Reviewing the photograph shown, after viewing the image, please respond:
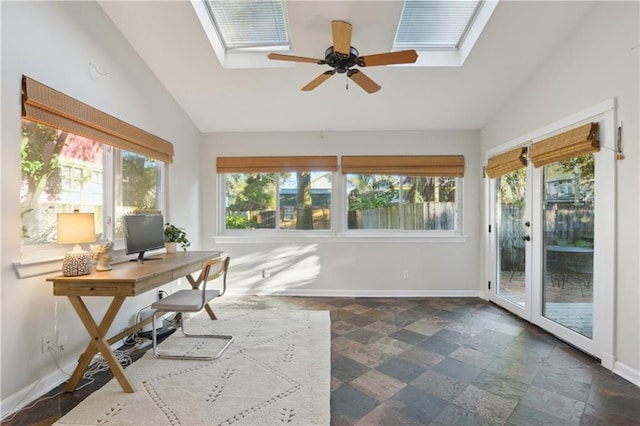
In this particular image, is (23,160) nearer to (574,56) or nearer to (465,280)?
(574,56)

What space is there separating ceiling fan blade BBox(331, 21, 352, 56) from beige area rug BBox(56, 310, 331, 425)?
2.37 m

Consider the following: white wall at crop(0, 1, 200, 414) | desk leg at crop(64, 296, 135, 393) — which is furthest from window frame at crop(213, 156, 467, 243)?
desk leg at crop(64, 296, 135, 393)

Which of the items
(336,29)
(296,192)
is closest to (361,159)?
(296,192)

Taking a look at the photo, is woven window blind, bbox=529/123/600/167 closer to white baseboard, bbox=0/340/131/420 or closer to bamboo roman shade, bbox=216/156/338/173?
bamboo roman shade, bbox=216/156/338/173

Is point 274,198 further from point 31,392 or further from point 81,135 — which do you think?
point 31,392

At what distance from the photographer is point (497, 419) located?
65.9 inches

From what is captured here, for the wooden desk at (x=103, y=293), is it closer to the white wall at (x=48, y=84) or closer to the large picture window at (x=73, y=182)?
the white wall at (x=48, y=84)

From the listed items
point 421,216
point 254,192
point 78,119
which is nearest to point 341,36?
point 78,119

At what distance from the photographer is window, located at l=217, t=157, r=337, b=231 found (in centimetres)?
421

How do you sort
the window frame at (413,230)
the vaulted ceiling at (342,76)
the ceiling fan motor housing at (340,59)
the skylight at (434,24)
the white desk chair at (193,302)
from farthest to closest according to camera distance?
1. the window frame at (413,230)
2. the skylight at (434,24)
3. the vaulted ceiling at (342,76)
4. the white desk chair at (193,302)
5. the ceiling fan motor housing at (340,59)

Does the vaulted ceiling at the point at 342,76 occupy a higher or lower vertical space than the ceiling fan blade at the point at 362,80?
higher

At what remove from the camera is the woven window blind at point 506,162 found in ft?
10.2

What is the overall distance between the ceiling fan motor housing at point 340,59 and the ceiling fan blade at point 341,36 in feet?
0.22

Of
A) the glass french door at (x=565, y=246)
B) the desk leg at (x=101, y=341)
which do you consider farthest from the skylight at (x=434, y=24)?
the desk leg at (x=101, y=341)
